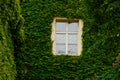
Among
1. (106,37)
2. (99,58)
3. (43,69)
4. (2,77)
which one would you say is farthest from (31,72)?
(106,37)

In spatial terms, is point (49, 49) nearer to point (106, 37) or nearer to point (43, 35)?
point (43, 35)

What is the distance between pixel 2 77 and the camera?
1009 centimetres

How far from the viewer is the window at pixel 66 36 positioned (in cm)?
1502

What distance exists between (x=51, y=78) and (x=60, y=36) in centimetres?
161

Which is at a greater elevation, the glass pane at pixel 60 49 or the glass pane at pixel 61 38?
the glass pane at pixel 61 38

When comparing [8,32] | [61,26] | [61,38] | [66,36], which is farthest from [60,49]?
[8,32]

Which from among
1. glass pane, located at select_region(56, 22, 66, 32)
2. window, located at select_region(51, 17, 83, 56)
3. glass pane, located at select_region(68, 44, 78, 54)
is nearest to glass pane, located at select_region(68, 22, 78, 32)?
window, located at select_region(51, 17, 83, 56)

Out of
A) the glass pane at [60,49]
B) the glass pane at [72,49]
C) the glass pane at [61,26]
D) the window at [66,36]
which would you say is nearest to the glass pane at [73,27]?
the window at [66,36]

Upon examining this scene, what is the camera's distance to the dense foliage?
10414 millimetres

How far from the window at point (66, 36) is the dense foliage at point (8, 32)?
2.04 m

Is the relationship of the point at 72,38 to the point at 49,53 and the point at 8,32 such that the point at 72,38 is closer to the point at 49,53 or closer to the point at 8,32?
the point at 49,53

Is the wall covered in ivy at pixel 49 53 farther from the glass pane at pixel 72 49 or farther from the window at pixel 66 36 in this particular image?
the glass pane at pixel 72 49

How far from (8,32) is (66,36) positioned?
3.66 metres

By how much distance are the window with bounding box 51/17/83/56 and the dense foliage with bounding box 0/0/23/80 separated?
204 centimetres
